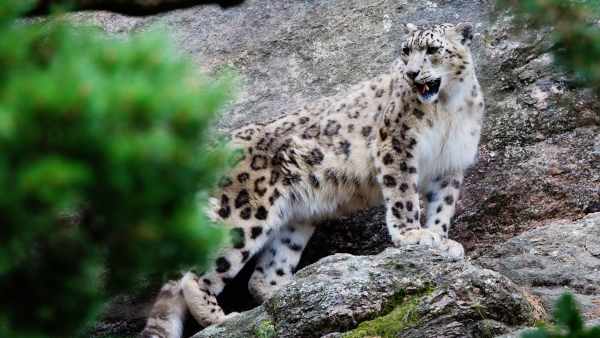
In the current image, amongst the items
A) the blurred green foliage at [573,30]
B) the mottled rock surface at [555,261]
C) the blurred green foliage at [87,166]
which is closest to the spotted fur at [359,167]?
the mottled rock surface at [555,261]

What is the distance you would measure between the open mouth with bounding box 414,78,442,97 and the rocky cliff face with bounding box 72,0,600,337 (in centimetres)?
96

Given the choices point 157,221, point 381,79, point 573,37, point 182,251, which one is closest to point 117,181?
point 157,221

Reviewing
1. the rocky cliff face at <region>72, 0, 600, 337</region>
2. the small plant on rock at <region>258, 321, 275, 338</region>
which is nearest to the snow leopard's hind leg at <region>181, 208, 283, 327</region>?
the rocky cliff face at <region>72, 0, 600, 337</region>

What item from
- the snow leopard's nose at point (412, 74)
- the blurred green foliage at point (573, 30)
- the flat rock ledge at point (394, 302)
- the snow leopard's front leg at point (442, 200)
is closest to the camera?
the blurred green foliage at point (573, 30)

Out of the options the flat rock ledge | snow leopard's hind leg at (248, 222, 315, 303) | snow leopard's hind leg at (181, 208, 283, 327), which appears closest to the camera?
the flat rock ledge

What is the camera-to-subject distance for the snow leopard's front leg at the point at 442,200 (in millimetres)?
6086

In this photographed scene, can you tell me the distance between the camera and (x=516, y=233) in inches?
251

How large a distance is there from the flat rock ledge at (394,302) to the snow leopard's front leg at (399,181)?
43.8 inches

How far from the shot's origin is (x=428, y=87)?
6.02m

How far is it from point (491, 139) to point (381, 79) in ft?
4.47

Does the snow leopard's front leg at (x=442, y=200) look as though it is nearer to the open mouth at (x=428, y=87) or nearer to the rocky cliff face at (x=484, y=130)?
the rocky cliff face at (x=484, y=130)

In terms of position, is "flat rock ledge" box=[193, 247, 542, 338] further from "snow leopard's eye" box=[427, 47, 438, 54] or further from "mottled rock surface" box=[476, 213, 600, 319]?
"snow leopard's eye" box=[427, 47, 438, 54]

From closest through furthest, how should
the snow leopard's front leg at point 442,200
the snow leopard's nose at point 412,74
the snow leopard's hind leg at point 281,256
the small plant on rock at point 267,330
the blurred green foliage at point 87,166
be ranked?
the blurred green foliage at point 87,166 → the small plant on rock at point 267,330 → the snow leopard's nose at point 412,74 → the snow leopard's front leg at point 442,200 → the snow leopard's hind leg at point 281,256

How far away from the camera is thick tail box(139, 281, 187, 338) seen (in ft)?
18.5
